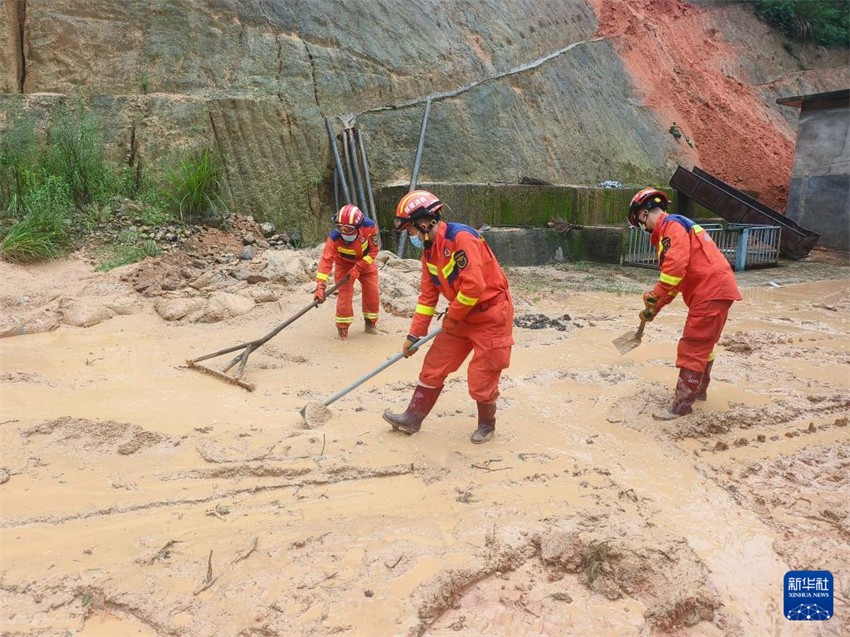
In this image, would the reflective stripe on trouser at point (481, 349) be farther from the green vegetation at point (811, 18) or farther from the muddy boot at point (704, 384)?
the green vegetation at point (811, 18)

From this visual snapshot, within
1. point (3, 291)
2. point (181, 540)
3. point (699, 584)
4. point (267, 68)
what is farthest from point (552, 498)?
point (267, 68)

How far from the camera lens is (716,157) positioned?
17.7 metres

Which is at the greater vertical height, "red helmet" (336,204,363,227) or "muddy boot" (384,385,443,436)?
"red helmet" (336,204,363,227)

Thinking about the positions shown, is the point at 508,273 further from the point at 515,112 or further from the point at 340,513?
the point at 340,513

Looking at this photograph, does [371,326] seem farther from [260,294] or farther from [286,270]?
[286,270]

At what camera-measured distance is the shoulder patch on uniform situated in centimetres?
370

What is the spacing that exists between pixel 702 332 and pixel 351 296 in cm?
335

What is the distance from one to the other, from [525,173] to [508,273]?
3888 millimetres

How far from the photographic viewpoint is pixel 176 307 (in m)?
6.57

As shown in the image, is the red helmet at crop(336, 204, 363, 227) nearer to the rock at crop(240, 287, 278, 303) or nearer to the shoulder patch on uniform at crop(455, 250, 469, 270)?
the rock at crop(240, 287, 278, 303)

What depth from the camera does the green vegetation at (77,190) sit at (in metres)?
7.43

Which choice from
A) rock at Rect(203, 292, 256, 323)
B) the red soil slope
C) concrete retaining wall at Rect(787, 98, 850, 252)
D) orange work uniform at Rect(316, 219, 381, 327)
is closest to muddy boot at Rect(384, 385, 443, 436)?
orange work uniform at Rect(316, 219, 381, 327)

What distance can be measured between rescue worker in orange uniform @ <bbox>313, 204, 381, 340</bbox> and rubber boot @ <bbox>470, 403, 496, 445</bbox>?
8.13 ft

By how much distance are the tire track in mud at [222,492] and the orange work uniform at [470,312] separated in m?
0.68
